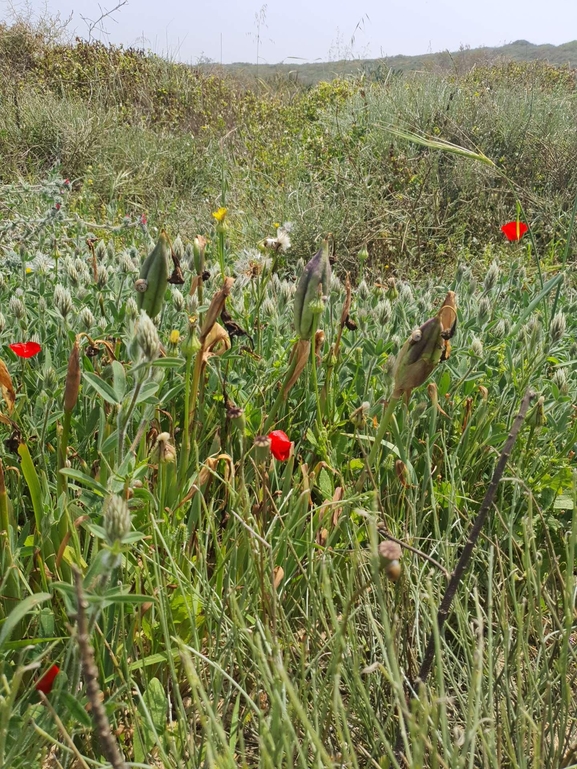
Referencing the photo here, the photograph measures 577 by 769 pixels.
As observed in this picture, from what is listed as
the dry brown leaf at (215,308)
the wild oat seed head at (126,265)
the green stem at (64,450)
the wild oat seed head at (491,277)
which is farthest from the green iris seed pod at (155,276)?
the wild oat seed head at (491,277)

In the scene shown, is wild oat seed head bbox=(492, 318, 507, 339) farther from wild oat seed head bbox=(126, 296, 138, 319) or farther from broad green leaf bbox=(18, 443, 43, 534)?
broad green leaf bbox=(18, 443, 43, 534)

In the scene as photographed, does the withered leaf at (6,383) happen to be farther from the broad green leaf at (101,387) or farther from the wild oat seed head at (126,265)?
the wild oat seed head at (126,265)

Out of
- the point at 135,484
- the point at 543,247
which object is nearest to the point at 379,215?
the point at 543,247

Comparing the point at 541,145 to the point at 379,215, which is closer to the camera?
the point at 379,215

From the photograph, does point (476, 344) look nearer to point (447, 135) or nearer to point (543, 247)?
point (543, 247)

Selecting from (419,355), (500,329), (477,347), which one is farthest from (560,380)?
(419,355)

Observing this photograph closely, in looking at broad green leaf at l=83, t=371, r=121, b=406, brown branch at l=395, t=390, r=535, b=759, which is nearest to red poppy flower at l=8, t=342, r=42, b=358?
broad green leaf at l=83, t=371, r=121, b=406

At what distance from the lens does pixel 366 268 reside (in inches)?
162

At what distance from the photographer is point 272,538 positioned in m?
1.21

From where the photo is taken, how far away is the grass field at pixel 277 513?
2.41ft

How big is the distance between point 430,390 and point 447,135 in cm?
485

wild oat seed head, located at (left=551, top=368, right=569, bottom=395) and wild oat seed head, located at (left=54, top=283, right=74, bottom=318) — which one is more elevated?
wild oat seed head, located at (left=54, top=283, right=74, bottom=318)

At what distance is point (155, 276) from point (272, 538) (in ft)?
1.81

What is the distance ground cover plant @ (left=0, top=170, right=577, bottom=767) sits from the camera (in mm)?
718
